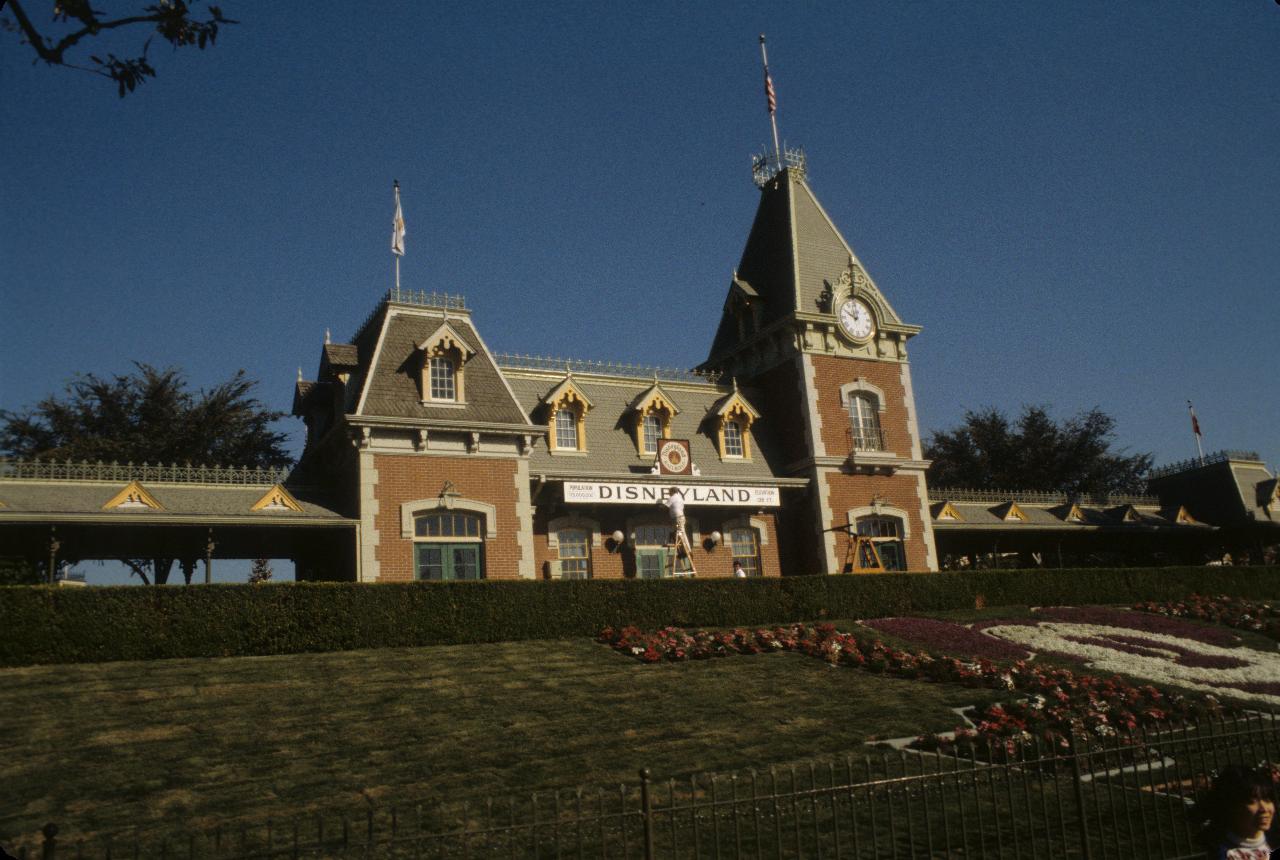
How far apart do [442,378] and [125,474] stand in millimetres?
8233

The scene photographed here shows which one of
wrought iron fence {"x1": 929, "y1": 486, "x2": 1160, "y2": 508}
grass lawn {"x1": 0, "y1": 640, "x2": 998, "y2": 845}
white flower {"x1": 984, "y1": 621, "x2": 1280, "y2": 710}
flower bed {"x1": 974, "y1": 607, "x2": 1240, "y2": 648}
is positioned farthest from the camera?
wrought iron fence {"x1": 929, "y1": 486, "x2": 1160, "y2": 508}

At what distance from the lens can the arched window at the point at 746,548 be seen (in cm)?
3081

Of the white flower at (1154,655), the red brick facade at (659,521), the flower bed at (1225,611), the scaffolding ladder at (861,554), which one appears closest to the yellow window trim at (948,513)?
the scaffolding ladder at (861,554)

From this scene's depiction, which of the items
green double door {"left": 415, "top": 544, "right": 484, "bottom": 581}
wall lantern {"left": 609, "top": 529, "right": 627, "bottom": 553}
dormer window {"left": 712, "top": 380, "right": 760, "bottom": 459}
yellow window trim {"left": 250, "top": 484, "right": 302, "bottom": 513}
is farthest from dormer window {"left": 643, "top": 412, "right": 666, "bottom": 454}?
yellow window trim {"left": 250, "top": 484, "right": 302, "bottom": 513}

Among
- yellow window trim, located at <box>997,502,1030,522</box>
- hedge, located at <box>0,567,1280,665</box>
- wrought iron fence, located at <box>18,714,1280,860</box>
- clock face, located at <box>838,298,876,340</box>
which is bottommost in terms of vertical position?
wrought iron fence, located at <box>18,714,1280,860</box>

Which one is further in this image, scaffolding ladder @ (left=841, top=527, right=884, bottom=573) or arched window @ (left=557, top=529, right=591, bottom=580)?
scaffolding ladder @ (left=841, top=527, right=884, bottom=573)

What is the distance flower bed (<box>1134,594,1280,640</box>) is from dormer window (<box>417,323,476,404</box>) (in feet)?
73.5

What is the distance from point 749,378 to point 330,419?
14.6m

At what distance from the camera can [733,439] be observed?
106ft

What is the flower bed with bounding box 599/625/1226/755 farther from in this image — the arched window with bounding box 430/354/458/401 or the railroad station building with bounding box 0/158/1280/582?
the arched window with bounding box 430/354/458/401

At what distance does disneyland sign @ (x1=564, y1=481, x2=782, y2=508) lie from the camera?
27.2 metres

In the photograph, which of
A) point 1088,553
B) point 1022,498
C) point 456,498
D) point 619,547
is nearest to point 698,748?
point 456,498

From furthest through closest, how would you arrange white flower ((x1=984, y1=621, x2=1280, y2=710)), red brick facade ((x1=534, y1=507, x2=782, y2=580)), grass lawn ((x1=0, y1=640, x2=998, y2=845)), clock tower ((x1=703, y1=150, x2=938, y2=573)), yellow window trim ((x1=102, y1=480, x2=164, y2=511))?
clock tower ((x1=703, y1=150, x2=938, y2=573)) → red brick facade ((x1=534, y1=507, x2=782, y2=580)) → yellow window trim ((x1=102, y1=480, x2=164, y2=511)) → white flower ((x1=984, y1=621, x2=1280, y2=710)) → grass lawn ((x1=0, y1=640, x2=998, y2=845))

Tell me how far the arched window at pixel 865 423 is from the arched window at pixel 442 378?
1375cm
